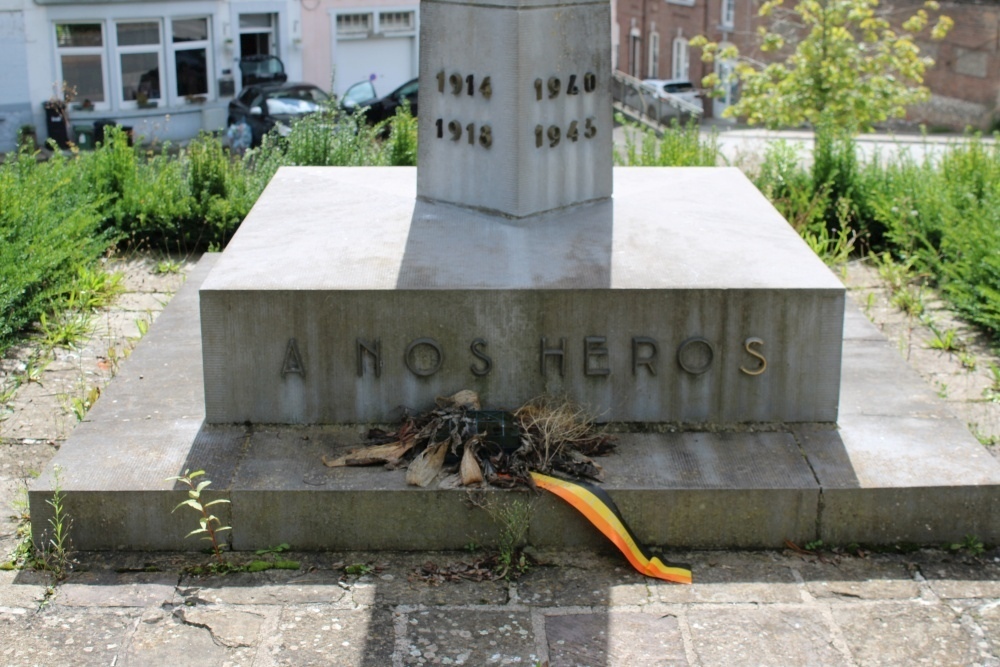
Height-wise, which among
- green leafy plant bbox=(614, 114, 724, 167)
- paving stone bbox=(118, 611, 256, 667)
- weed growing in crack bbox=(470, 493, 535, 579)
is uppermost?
green leafy plant bbox=(614, 114, 724, 167)

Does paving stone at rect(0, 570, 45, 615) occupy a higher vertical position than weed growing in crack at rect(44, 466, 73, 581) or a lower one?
lower

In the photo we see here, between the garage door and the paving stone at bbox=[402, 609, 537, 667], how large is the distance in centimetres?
2605

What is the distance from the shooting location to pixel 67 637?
5.36m

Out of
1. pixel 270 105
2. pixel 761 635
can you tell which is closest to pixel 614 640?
pixel 761 635

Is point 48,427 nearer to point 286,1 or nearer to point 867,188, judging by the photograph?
point 867,188

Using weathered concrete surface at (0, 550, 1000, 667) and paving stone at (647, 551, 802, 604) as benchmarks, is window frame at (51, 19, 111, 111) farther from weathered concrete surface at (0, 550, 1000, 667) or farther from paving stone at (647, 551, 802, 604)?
paving stone at (647, 551, 802, 604)

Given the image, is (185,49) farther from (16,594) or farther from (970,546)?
(970,546)

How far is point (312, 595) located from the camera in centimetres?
568

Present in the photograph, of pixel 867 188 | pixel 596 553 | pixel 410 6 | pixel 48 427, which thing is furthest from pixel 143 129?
pixel 596 553

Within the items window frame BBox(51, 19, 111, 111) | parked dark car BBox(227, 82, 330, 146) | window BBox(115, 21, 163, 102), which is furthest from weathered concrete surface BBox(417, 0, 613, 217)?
window BBox(115, 21, 163, 102)

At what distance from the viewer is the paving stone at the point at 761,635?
5.27m

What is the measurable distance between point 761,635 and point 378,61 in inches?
1079

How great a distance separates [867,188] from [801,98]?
1027 centimetres

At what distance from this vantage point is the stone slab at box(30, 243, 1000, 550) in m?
5.99
